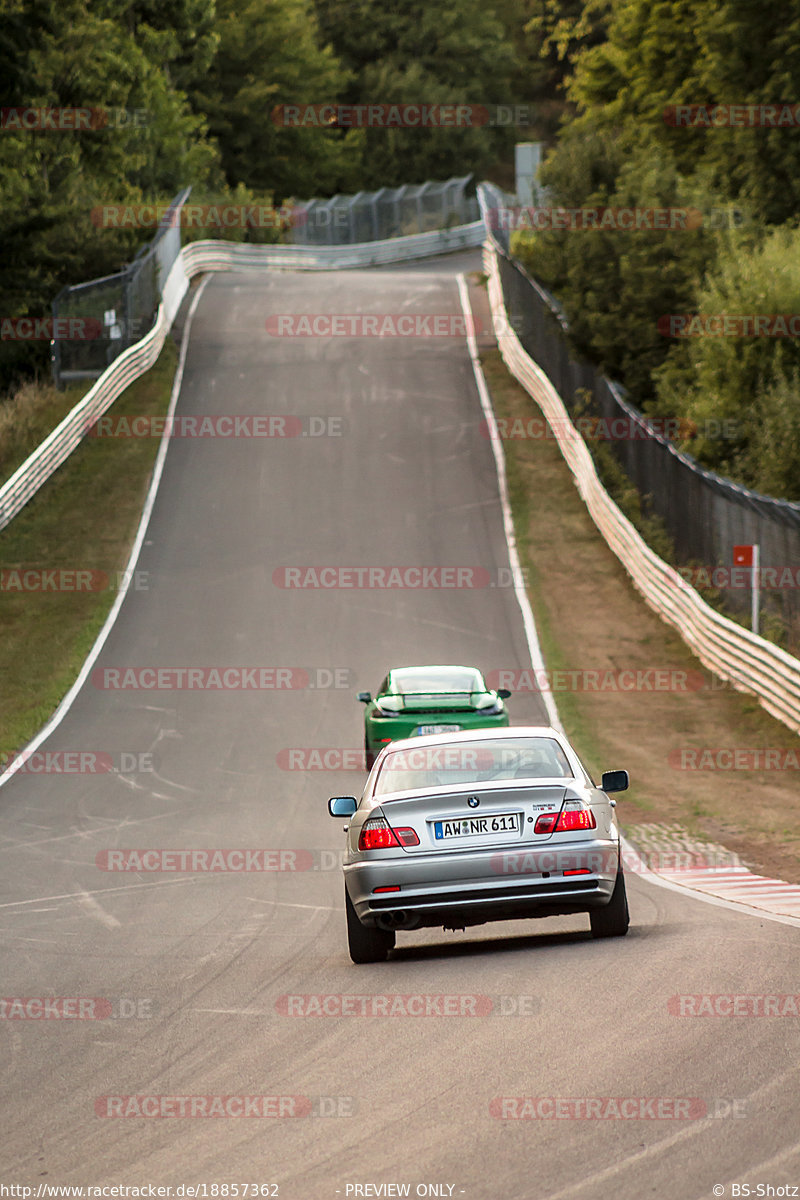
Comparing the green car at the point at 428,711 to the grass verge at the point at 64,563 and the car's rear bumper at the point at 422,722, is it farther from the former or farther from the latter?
the grass verge at the point at 64,563

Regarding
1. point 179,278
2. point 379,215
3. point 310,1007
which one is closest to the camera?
point 310,1007

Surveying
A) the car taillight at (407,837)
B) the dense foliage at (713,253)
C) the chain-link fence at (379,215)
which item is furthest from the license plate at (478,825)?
the chain-link fence at (379,215)

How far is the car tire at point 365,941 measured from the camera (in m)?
9.51

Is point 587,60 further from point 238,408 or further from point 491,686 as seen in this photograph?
point 491,686

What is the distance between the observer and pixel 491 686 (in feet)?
78.3

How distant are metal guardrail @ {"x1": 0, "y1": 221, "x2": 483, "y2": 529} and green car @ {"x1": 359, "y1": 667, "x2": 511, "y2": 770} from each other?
17.3 m

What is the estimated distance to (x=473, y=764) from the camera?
1001 cm

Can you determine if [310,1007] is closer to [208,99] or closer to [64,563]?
[64,563]

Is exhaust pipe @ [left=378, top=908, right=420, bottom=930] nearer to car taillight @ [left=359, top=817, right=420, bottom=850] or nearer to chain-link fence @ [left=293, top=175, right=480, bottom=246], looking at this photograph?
car taillight @ [left=359, top=817, right=420, bottom=850]

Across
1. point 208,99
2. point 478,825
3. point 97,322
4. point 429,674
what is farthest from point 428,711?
point 208,99

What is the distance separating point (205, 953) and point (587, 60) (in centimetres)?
6000

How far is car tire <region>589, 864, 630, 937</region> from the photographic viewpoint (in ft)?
31.4

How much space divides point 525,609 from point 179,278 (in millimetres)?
29577

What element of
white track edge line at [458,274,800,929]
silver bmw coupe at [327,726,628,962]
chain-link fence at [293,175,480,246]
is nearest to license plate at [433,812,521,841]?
silver bmw coupe at [327,726,628,962]
